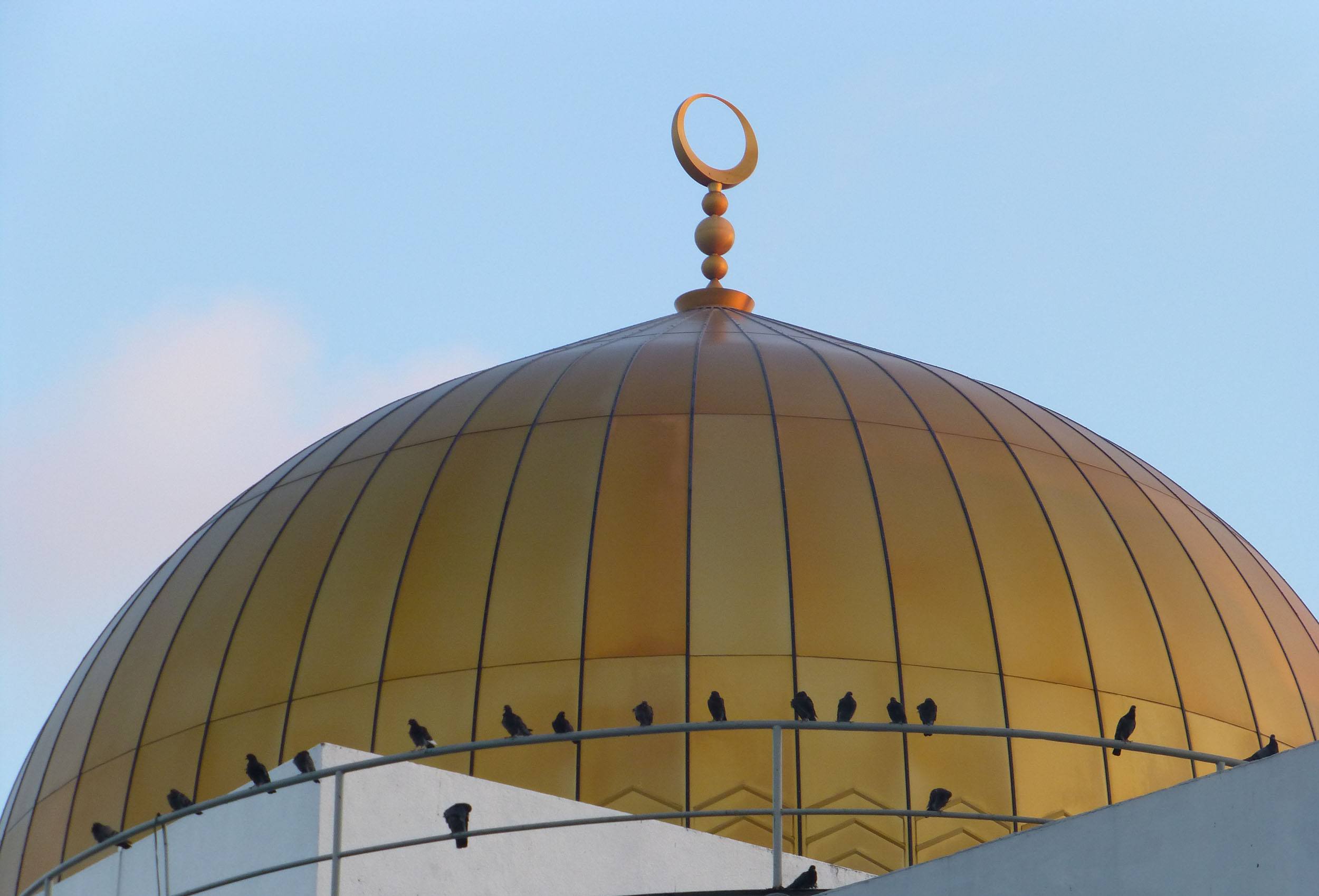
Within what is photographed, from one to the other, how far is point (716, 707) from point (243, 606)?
546 centimetres

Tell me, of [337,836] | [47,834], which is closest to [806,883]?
[337,836]

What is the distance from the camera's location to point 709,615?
17.3m

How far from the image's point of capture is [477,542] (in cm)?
1836

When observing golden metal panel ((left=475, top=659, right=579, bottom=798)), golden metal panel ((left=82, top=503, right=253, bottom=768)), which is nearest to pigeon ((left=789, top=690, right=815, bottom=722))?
golden metal panel ((left=475, top=659, right=579, bottom=798))

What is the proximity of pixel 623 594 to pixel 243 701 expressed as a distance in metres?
3.47

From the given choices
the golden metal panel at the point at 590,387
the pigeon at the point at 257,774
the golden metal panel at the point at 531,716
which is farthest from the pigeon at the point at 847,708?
the golden metal panel at the point at 590,387

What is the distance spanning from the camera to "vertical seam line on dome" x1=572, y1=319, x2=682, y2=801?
54.6 ft

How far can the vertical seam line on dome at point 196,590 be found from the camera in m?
18.5

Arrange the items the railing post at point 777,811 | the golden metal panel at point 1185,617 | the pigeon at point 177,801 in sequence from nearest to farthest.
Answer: the railing post at point 777,811 < the pigeon at point 177,801 < the golden metal panel at point 1185,617

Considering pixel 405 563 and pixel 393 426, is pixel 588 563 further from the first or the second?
pixel 393 426

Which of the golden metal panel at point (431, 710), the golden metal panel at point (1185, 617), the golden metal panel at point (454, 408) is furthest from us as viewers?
the golden metal panel at point (454, 408)

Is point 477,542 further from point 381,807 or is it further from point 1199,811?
point 1199,811

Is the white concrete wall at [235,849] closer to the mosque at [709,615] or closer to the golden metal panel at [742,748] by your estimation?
the mosque at [709,615]

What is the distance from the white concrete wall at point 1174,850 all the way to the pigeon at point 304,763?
4577mm
